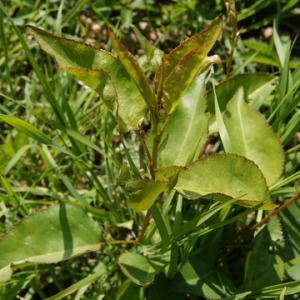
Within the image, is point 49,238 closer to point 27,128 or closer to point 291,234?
point 27,128

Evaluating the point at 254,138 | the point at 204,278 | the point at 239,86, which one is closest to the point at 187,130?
the point at 254,138

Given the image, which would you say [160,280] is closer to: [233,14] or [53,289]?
[53,289]

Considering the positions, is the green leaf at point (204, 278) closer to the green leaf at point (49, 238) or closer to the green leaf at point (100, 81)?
the green leaf at point (49, 238)

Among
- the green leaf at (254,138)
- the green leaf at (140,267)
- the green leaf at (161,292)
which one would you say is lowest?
the green leaf at (161,292)

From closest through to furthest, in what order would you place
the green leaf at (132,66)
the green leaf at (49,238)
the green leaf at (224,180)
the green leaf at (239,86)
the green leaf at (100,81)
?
the green leaf at (132,66)
the green leaf at (100,81)
the green leaf at (224,180)
the green leaf at (49,238)
the green leaf at (239,86)

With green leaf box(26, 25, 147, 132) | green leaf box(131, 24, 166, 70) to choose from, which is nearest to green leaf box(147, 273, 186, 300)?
green leaf box(26, 25, 147, 132)

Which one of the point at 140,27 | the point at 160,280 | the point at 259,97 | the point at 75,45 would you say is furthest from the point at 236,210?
the point at 140,27

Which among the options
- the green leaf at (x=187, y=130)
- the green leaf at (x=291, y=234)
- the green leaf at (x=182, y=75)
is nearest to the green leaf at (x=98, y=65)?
the green leaf at (x=182, y=75)
